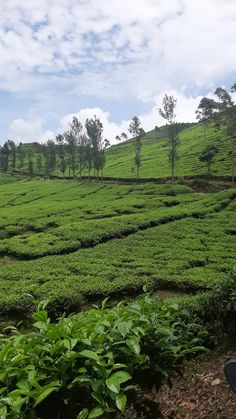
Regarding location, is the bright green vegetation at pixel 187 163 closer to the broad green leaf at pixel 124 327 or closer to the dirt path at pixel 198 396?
the dirt path at pixel 198 396

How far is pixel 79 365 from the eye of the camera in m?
3.45

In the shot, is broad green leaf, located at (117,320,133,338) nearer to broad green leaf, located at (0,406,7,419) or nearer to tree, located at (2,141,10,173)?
broad green leaf, located at (0,406,7,419)

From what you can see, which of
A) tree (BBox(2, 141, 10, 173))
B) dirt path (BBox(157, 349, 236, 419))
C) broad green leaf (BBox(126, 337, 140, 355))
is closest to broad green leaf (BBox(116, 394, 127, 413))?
broad green leaf (BBox(126, 337, 140, 355))

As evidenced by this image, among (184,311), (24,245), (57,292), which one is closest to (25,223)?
(24,245)

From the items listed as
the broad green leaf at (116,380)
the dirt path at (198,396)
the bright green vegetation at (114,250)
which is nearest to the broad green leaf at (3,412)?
the broad green leaf at (116,380)

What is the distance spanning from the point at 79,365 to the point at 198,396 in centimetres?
160

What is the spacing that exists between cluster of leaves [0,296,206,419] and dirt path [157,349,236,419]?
335mm

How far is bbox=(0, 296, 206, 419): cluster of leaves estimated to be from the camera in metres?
3.01

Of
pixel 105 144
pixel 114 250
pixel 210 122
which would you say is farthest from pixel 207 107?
pixel 114 250

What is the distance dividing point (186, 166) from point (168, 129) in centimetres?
1065

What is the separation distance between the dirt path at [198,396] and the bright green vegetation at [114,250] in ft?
11.8

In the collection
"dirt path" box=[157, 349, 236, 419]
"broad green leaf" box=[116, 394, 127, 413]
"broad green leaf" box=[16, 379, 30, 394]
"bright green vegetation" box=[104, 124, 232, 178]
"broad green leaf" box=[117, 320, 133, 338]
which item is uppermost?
"bright green vegetation" box=[104, 124, 232, 178]

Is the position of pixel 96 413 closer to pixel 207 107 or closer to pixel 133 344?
pixel 133 344

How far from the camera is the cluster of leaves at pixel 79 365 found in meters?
3.01
